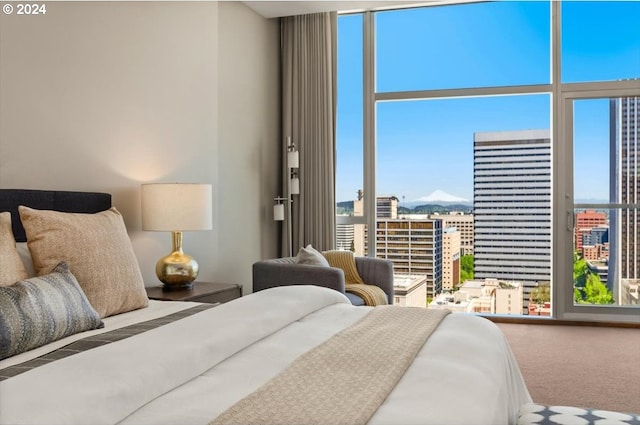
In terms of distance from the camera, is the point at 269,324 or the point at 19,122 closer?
the point at 269,324

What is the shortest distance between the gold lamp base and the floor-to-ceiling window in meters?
2.49

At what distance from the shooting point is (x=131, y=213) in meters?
3.65

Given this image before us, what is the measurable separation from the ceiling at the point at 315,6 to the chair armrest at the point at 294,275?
92.8 inches

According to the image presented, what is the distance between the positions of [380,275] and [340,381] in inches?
122

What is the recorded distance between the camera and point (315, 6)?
5395mm

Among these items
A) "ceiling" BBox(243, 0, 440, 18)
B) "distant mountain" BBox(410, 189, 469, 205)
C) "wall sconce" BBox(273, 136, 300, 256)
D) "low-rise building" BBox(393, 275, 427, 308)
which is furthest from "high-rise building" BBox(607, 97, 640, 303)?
"wall sconce" BBox(273, 136, 300, 256)

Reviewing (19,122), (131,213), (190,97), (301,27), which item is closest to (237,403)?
(19,122)

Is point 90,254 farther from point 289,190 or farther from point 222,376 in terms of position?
point 289,190

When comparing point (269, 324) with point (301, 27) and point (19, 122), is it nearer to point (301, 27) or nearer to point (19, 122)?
point (19, 122)

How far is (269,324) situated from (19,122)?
5.47 ft

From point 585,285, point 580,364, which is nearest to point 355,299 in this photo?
point 580,364

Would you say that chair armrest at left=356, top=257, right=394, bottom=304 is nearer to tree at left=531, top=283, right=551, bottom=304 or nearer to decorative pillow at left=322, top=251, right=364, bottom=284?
decorative pillow at left=322, top=251, right=364, bottom=284

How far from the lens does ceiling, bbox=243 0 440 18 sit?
5250 millimetres

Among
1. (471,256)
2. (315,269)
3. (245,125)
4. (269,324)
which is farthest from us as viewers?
(471,256)
